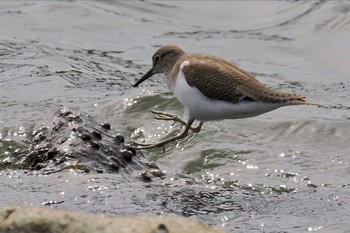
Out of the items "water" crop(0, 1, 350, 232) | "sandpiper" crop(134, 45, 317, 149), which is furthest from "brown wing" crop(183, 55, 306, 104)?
"water" crop(0, 1, 350, 232)

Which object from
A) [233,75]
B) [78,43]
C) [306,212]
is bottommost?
[78,43]

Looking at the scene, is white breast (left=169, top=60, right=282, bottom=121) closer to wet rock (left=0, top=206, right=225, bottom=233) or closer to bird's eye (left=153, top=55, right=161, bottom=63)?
bird's eye (left=153, top=55, right=161, bottom=63)

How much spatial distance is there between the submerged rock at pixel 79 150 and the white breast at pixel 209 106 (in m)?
0.59

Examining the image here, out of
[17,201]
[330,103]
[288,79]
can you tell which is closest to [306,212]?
[17,201]

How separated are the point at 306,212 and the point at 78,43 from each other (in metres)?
6.88

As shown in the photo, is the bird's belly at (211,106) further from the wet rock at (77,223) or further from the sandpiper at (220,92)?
the wet rock at (77,223)

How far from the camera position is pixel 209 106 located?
7.06 meters

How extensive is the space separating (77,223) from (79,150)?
214 cm

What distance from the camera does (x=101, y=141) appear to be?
21.5 ft

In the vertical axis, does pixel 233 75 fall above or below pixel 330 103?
above

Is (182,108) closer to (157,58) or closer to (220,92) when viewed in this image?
(157,58)

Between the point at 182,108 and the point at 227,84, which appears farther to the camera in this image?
the point at 182,108

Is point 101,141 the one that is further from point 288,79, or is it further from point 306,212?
point 288,79

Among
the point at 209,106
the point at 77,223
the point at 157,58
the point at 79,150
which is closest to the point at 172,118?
the point at 157,58
